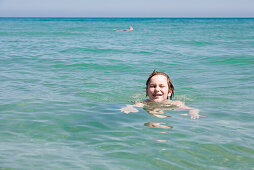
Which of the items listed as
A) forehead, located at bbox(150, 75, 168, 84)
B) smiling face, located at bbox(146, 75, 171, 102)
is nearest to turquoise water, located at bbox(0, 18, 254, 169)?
smiling face, located at bbox(146, 75, 171, 102)

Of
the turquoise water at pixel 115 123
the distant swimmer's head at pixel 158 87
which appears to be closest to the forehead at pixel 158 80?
the distant swimmer's head at pixel 158 87

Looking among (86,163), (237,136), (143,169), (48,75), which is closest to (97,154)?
(86,163)

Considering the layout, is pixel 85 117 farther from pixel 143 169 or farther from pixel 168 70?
pixel 168 70

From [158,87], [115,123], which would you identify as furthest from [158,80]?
[115,123]

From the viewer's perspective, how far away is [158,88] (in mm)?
5902

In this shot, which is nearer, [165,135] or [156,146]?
[156,146]

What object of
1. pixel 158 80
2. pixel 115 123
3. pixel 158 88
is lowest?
pixel 115 123

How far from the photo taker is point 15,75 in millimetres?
10133

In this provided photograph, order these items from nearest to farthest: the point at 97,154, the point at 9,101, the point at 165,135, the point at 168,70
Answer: the point at 97,154 → the point at 165,135 → the point at 9,101 → the point at 168,70

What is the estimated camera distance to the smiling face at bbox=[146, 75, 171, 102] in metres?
5.85

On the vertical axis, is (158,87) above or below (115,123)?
above

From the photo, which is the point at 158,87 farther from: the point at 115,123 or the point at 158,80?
the point at 115,123

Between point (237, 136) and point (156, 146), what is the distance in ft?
4.31

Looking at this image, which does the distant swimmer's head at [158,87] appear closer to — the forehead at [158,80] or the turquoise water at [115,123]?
the forehead at [158,80]
